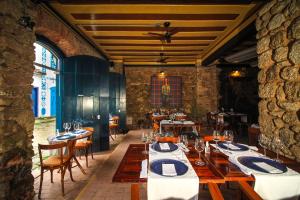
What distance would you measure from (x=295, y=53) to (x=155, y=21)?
2.73 meters

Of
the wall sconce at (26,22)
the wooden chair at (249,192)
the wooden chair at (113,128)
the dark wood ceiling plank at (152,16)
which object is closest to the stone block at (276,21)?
the dark wood ceiling plank at (152,16)

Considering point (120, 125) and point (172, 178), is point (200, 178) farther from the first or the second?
point (120, 125)

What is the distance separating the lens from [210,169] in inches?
68.8

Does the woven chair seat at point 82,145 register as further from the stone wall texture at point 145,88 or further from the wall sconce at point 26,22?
the stone wall texture at point 145,88

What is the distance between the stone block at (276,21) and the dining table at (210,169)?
65.4 inches

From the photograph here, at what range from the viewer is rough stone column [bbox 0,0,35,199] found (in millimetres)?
2133

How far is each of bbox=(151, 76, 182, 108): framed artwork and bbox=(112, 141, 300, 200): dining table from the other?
22.4 feet

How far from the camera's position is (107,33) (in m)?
4.88

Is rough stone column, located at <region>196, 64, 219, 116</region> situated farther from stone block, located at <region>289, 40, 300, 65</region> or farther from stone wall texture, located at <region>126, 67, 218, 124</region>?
stone block, located at <region>289, 40, 300, 65</region>

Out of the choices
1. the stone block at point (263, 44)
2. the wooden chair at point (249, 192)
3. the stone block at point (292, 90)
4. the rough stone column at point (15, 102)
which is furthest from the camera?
the stone block at point (263, 44)

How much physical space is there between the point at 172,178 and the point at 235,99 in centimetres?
815

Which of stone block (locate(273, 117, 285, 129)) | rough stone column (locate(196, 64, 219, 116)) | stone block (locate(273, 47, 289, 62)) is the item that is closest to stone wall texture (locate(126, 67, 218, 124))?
rough stone column (locate(196, 64, 219, 116))

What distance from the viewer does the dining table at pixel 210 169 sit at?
1.57 meters

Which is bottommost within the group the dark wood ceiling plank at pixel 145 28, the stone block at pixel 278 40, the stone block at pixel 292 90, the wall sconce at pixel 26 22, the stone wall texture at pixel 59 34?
the stone block at pixel 292 90
